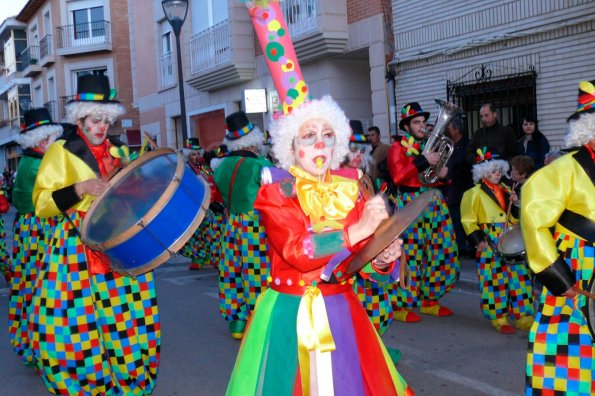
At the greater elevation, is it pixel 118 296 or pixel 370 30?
pixel 370 30

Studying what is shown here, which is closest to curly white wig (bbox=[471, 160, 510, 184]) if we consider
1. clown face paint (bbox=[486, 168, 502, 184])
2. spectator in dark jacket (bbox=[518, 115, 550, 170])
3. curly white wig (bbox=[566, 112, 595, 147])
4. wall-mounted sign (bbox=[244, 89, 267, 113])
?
clown face paint (bbox=[486, 168, 502, 184])

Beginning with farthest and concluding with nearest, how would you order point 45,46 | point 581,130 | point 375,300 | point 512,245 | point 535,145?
point 45,46, point 535,145, point 375,300, point 512,245, point 581,130

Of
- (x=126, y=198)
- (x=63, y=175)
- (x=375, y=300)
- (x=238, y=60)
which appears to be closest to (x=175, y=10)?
(x=238, y=60)

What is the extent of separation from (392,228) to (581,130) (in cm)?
134

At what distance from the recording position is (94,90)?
4.67m

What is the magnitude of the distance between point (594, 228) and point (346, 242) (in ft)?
3.91

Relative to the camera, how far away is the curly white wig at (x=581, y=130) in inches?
136

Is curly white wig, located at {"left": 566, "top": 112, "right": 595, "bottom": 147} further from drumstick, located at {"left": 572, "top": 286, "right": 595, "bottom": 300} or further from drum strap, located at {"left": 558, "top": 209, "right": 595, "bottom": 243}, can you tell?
drumstick, located at {"left": 572, "top": 286, "right": 595, "bottom": 300}

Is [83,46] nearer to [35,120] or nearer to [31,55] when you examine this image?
[31,55]

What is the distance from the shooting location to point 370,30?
44.9 ft

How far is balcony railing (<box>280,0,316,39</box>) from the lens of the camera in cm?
1468

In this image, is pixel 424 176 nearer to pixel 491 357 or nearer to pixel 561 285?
A: pixel 491 357

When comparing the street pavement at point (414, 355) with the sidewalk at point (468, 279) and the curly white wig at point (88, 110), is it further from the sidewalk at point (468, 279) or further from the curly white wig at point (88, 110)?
the curly white wig at point (88, 110)

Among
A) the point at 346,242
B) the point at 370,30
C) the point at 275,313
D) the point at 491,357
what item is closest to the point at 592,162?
the point at 346,242
